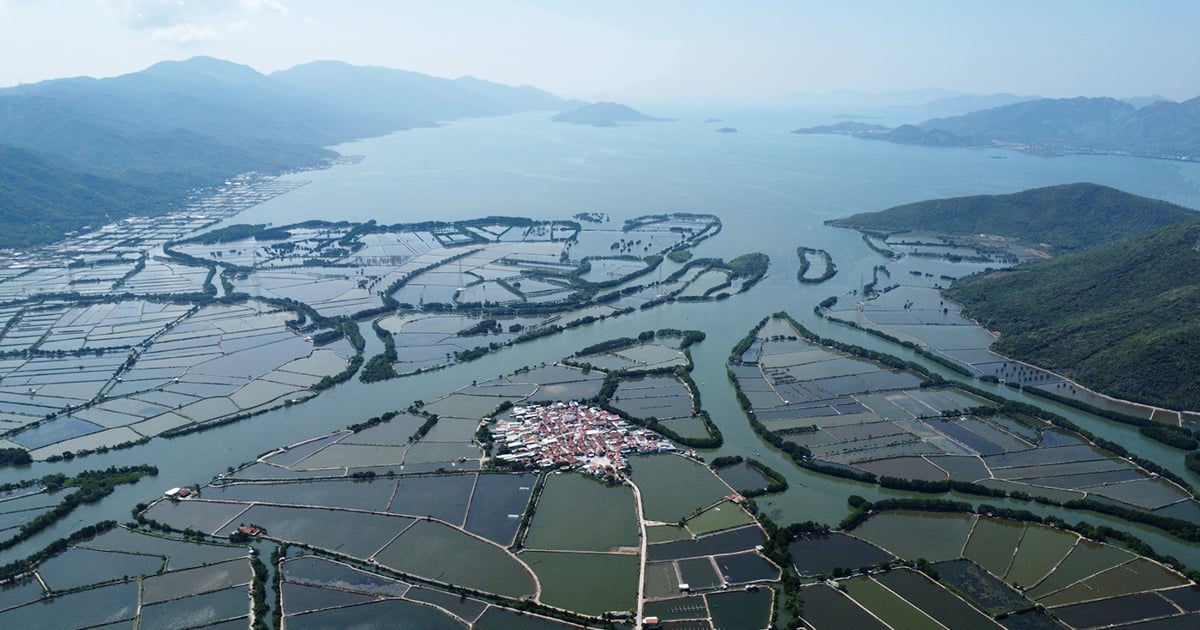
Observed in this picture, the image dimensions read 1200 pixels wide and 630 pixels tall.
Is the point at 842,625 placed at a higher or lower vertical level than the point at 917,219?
lower

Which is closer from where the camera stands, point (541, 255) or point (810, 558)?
point (810, 558)

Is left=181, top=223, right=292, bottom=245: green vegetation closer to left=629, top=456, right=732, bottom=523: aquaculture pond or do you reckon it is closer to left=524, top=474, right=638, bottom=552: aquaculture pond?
left=524, top=474, right=638, bottom=552: aquaculture pond

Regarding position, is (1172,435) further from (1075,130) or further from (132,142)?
(1075,130)

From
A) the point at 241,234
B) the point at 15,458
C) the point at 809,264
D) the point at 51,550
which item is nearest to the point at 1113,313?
the point at 809,264

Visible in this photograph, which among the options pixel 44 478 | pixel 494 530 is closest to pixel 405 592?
pixel 494 530

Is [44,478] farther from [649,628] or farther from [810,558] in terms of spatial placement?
[810,558]

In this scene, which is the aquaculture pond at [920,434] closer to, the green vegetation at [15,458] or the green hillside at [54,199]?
the green vegetation at [15,458]

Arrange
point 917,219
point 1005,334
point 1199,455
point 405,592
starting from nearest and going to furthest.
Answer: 1. point 405,592
2. point 1199,455
3. point 1005,334
4. point 917,219

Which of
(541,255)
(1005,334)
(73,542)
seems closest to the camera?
(73,542)
